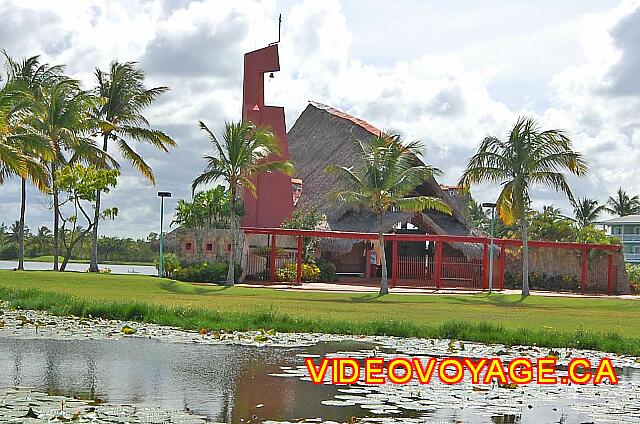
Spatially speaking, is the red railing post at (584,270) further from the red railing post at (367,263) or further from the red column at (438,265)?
the red railing post at (367,263)

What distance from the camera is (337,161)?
4644 cm

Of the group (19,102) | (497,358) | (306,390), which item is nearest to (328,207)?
(19,102)

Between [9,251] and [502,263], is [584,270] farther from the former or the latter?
[9,251]

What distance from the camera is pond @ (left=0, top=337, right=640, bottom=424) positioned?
1002 cm

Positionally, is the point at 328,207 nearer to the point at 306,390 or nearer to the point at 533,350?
the point at 533,350

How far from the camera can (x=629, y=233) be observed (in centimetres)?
6956

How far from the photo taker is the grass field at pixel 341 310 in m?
18.6

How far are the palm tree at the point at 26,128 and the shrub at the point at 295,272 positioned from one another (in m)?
9.65

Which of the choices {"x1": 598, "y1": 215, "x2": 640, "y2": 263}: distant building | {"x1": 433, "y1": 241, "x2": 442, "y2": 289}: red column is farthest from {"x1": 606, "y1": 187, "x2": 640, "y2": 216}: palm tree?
{"x1": 433, "y1": 241, "x2": 442, "y2": 289}: red column

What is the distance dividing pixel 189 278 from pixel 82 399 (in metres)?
26.8

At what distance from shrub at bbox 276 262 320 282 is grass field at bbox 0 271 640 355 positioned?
4.71m

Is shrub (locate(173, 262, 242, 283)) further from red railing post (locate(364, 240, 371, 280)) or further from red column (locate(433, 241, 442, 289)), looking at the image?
red column (locate(433, 241, 442, 289))

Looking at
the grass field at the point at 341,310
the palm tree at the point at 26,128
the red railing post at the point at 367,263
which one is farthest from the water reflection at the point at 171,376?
the red railing post at the point at 367,263

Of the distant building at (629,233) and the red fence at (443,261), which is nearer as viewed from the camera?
the red fence at (443,261)
